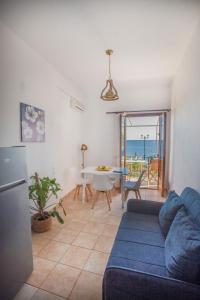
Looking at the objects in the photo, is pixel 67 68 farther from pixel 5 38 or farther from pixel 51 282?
pixel 51 282

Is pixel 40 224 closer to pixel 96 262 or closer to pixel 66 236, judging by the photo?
pixel 66 236

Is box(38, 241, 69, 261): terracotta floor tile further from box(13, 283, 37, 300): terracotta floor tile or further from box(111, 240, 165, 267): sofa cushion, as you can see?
box(111, 240, 165, 267): sofa cushion

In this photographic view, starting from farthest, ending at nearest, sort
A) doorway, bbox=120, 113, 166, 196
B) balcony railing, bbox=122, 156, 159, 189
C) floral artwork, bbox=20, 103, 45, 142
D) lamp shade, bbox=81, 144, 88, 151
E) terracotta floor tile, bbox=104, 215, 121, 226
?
balcony railing, bbox=122, 156, 159, 189 → lamp shade, bbox=81, 144, 88, 151 → doorway, bbox=120, 113, 166, 196 → terracotta floor tile, bbox=104, 215, 121, 226 → floral artwork, bbox=20, 103, 45, 142

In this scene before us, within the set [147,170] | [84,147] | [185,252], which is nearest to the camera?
[185,252]

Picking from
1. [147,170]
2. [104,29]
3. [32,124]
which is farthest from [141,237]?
[147,170]

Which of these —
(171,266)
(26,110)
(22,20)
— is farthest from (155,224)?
(22,20)

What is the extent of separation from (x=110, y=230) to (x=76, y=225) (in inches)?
22.0

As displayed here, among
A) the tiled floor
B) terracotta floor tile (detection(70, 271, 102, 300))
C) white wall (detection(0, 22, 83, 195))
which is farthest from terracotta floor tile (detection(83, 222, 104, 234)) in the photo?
white wall (detection(0, 22, 83, 195))

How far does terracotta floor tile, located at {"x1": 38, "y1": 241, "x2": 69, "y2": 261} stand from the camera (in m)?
2.00

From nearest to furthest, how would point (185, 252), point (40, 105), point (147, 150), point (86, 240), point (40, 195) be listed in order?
point (185, 252) → point (86, 240) → point (40, 195) → point (40, 105) → point (147, 150)

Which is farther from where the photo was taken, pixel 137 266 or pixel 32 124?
pixel 32 124

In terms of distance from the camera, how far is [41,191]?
2414 mm

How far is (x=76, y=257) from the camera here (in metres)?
1.98

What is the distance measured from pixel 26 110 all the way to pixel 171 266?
8.08 ft
